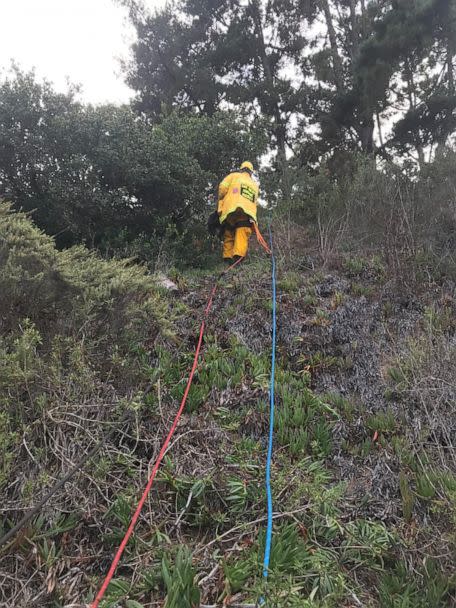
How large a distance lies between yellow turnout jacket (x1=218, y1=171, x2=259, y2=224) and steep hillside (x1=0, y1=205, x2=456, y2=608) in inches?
110

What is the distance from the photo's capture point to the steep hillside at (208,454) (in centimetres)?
182

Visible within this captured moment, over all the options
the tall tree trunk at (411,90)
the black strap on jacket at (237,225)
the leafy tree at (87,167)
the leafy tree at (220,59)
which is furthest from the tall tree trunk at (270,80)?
the black strap on jacket at (237,225)

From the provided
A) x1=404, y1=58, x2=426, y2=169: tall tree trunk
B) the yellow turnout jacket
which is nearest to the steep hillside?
the yellow turnout jacket

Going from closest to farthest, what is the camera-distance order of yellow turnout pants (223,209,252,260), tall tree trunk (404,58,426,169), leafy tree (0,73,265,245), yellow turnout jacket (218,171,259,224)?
yellow turnout jacket (218,171,259,224)
yellow turnout pants (223,209,252,260)
leafy tree (0,73,265,245)
tall tree trunk (404,58,426,169)

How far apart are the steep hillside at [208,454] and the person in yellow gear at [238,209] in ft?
9.23

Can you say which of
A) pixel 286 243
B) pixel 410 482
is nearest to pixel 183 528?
pixel 410 482

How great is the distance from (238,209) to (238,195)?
225mm

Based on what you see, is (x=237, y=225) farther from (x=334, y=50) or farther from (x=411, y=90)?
(x=334, y=50)

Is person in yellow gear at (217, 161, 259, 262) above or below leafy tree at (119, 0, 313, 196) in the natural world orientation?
below

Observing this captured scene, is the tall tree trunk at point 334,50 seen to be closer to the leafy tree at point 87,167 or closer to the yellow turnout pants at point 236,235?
the leafy tree at point 87,167

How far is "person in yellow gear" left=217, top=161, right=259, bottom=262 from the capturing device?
6125 millimetres

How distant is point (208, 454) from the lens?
99.7 inches

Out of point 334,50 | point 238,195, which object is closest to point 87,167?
point 238,195

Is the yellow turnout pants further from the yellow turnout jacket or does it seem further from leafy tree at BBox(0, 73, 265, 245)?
leafy tree at BBox(0, 73, 265, 245)
